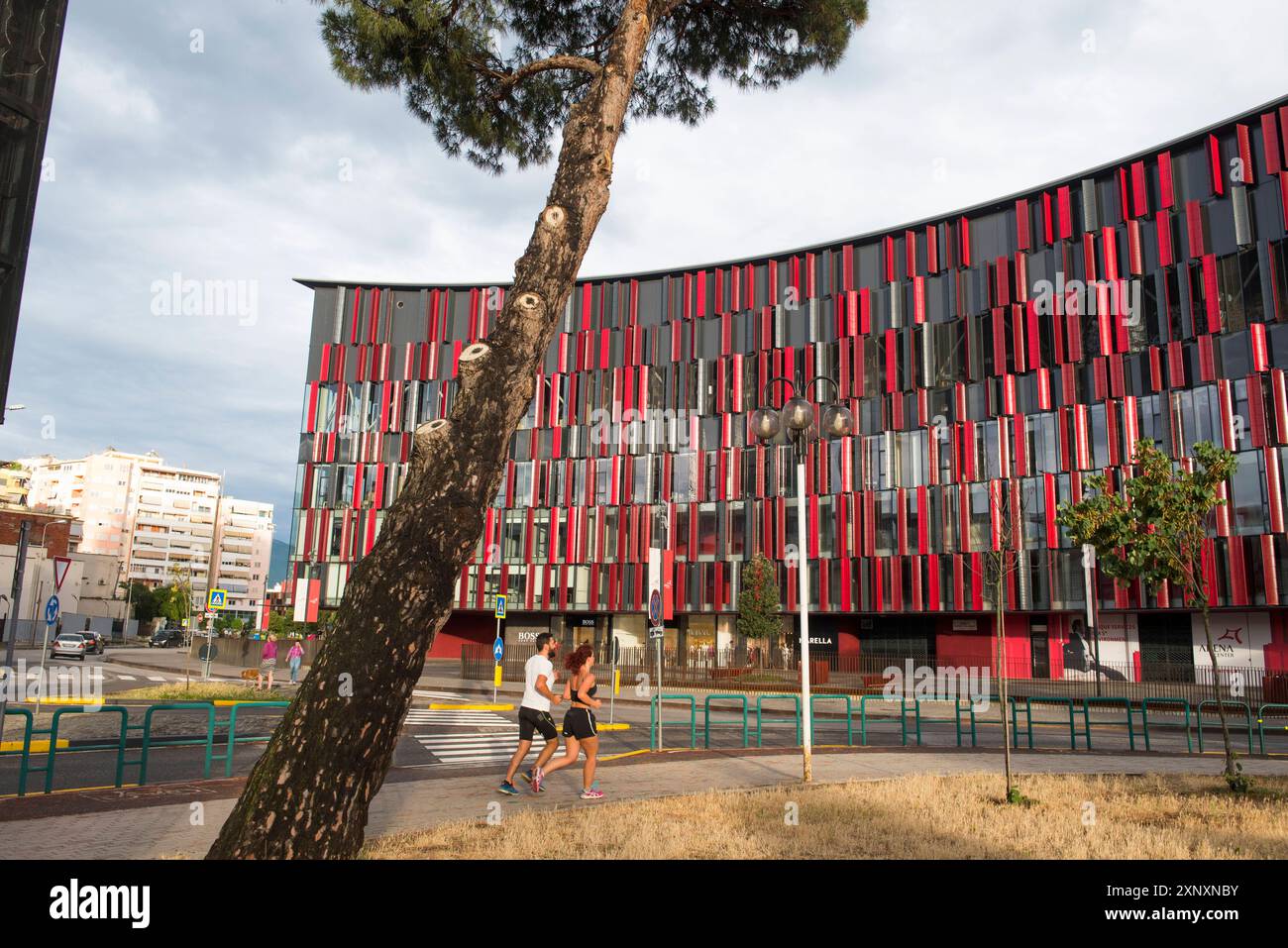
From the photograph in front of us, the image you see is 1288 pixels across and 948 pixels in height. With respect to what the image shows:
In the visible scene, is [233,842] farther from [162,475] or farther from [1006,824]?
[162,475]

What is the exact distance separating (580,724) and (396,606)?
204 inches

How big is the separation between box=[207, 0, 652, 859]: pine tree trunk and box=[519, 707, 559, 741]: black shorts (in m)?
4.71

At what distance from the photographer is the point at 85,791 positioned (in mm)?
10117

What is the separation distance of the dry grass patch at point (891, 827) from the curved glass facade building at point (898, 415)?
23096 mm

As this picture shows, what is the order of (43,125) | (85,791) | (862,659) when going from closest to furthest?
(43,125), (85,791), (862,659)

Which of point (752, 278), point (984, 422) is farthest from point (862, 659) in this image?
point (752, 278)

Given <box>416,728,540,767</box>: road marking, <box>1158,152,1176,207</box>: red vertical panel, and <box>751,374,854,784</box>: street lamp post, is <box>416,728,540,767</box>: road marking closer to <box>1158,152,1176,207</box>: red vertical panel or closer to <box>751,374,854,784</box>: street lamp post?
<box>751,374,854,784</box>: street lamp post

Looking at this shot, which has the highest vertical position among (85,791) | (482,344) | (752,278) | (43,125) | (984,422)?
(752,278)

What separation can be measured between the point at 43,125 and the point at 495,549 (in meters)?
50.9

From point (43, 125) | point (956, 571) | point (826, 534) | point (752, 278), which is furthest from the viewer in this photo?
point (752, 278)

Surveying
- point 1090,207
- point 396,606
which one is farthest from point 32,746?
point 1090,207

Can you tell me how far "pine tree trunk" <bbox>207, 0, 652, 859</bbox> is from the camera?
461cm

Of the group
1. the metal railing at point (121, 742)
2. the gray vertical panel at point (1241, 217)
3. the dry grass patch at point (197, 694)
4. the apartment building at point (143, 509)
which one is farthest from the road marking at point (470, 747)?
the apartment building at point (143, 509)

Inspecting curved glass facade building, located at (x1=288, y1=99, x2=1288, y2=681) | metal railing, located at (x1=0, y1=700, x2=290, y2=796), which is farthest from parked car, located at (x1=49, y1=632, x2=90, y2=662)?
metal railing, located at (x1=0, y1=700, x2=290, y2=796)
